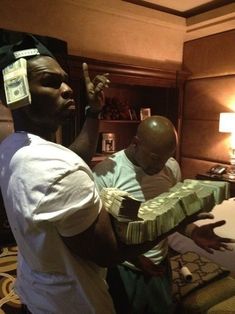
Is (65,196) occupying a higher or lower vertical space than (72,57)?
lower

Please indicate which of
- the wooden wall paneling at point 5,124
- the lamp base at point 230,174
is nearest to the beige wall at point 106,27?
the wooden wall paneling at point 5,124

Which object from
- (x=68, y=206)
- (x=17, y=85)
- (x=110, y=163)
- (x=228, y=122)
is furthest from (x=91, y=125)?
(x=228, y=122)

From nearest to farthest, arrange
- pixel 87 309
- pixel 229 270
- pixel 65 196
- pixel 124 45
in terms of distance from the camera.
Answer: pixel 65 196, pixel 87 309, pixel 229 270, pixel 124 45

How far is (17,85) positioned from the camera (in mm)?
681

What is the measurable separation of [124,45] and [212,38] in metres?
1.04

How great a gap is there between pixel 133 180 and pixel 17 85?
2.09 feet

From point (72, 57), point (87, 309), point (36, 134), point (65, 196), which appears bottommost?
point (87, 309)

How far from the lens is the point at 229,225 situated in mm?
1834

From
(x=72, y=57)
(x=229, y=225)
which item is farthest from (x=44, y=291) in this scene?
(x=72, y=57)

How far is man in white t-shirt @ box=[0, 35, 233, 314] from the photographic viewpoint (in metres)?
0.61

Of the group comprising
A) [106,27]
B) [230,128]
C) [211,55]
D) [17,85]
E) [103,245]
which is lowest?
[103,245]

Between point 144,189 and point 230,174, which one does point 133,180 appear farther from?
point 230,174

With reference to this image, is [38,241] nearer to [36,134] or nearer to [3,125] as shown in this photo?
[36,134]

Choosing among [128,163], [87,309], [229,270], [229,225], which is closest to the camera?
[87,309]
